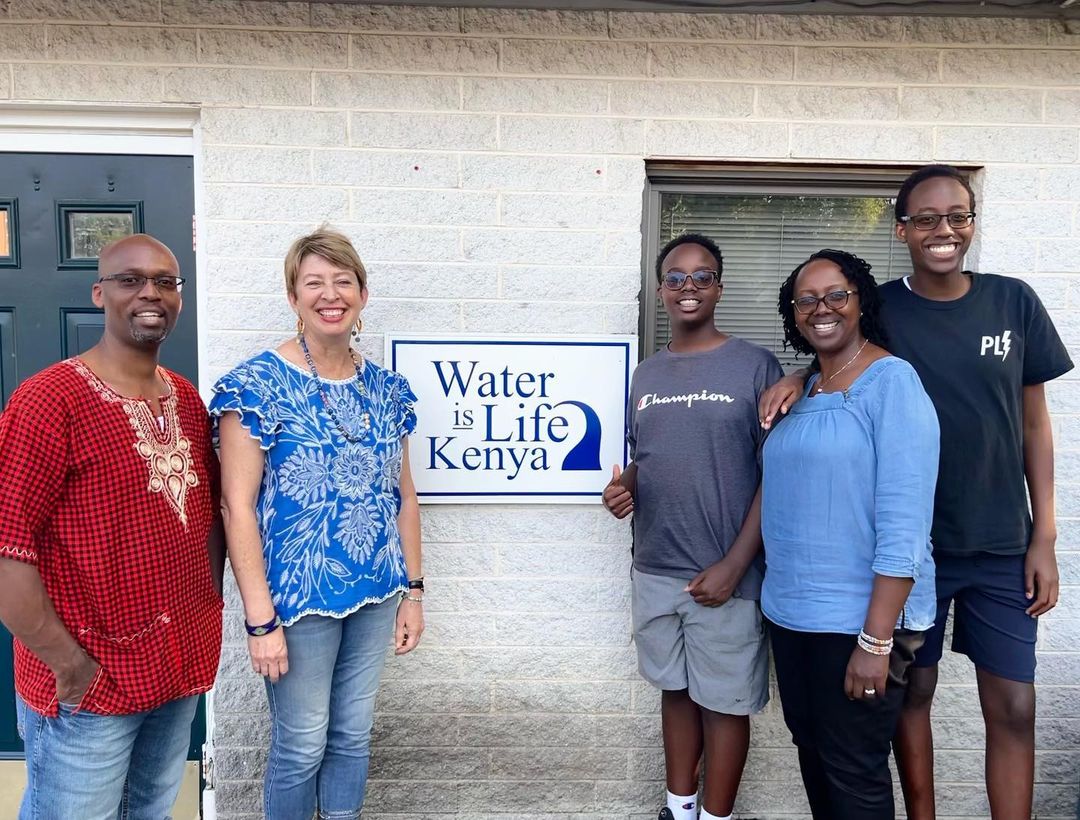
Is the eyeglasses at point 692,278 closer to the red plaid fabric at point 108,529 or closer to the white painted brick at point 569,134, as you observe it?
the white painted brick at point 569,134

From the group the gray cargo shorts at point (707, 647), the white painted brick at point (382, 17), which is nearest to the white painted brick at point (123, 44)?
the white painted brick at point (382, 17)

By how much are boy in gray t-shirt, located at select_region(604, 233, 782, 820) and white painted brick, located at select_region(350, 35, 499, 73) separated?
0.94 meters

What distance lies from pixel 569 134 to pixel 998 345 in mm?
1495

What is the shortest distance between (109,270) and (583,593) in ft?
5.96

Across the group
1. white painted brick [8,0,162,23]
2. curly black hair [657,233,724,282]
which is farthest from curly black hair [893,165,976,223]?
white painted brick [8,0,162,23]

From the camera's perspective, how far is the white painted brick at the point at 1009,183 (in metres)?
2.56

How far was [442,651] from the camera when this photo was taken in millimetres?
2648

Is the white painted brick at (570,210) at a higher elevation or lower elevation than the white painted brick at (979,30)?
lower

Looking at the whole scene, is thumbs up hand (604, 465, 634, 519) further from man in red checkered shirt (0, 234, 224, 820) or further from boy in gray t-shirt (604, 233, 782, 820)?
man in red checkered shirt (0, 234, 224, 820)

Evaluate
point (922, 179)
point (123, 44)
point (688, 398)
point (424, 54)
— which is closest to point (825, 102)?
point (922, 179)

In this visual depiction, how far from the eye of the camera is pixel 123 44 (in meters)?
2.41

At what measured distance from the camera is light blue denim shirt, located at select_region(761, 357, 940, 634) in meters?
1.73

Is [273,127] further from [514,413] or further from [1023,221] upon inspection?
[1023,221]

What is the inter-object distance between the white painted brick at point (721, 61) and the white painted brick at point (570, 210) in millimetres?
460
